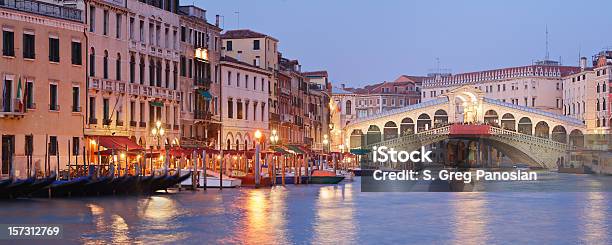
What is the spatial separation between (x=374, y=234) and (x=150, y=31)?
16.1 metres

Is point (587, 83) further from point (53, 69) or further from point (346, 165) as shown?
point (53, 69)

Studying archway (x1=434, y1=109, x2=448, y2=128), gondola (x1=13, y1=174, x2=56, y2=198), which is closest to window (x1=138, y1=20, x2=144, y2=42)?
gondola (x1=13, y1=174, x2=56, y2=198)

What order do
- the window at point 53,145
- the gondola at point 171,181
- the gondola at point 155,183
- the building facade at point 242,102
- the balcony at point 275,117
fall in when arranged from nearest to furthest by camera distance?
the gondola at point 155,183 → the window at point 53,145 → the gondola at point 171,181 → the building facade at point 242,102 → the balcony at point 275,117

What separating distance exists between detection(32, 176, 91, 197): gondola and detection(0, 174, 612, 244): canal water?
0.45m

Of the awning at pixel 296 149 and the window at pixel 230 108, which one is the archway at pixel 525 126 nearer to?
the awning at pixel 296 149

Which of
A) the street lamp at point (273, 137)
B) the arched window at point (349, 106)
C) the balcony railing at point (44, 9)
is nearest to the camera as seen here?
the balcony railing at point (44, 9)

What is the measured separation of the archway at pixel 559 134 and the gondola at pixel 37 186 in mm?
41165

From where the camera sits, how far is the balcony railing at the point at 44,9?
2648 centimetres

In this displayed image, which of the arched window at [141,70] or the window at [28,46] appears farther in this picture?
the arched window at [141,70]

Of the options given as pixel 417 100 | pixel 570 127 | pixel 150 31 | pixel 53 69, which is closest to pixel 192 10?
pixel 150 31

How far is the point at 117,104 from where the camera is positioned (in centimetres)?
3061

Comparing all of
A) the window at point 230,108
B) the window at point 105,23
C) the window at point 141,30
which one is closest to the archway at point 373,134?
the window at point 230,108

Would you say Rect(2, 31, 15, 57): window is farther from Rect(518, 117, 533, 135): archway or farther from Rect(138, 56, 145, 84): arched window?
Rect(518, 117, 533, 135): archway

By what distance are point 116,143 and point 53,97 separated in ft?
7.50
